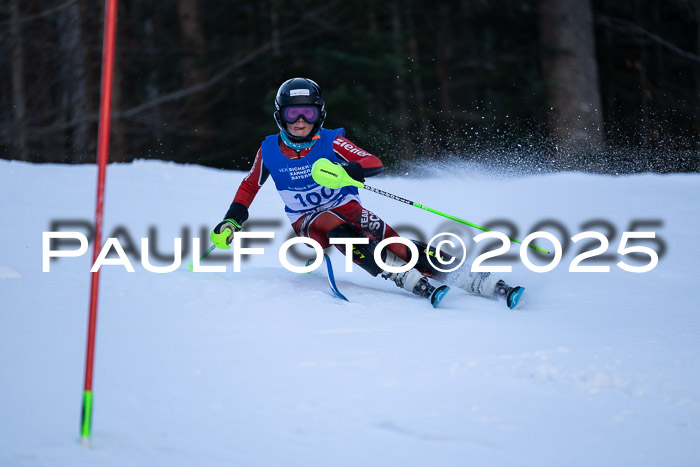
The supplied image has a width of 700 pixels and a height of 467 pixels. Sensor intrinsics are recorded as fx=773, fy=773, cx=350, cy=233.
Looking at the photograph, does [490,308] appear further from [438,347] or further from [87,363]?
[87,363]

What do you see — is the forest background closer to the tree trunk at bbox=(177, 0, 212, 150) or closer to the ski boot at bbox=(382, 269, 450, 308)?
the tree trunk at bbox=(177, 0, 212, 150)

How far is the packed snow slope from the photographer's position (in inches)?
111

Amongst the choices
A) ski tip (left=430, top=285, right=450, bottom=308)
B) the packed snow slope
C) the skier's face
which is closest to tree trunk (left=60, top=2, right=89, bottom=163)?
the packed snow slope

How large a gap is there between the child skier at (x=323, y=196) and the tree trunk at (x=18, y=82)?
37.7 feet

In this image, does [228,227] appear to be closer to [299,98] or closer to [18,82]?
[299,98]

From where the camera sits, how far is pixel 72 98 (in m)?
16.9

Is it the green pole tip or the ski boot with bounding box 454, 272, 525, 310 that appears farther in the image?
the ski boot with bounding box 454, 272, 525, 310

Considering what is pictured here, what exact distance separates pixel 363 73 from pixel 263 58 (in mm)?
2065

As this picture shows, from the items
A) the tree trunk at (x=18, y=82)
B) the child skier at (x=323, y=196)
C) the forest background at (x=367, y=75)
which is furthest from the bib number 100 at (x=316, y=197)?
the tree trunk at (x=18, y=82)

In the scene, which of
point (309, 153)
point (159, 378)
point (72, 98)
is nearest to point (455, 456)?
point (159, 378)

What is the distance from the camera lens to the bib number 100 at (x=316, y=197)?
4855mm

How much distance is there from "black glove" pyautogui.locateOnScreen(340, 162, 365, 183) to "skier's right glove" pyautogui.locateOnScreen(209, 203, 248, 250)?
2.73ft

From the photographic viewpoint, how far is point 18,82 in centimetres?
1520

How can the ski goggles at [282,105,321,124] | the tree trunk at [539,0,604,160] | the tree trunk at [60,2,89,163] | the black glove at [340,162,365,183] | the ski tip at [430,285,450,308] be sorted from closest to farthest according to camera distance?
the ski tip at [430,285,450,308]
the black glove at [340,162,365,183]
the ski goggles at [282,105,321,124]
the tree trunk at [539,0,604,160]
the tree trunk at [60,2,89,163]
